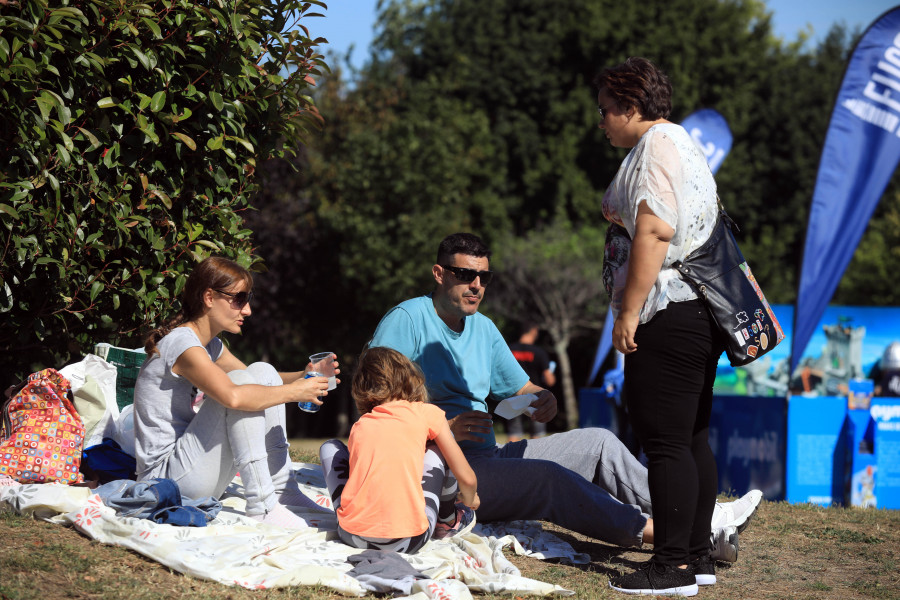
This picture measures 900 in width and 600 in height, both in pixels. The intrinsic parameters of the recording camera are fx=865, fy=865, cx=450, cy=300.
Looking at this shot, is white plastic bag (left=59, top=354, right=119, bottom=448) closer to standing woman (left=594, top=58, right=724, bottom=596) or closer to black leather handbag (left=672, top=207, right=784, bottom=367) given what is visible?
standing woman (left=594, top=58, right=724, bottom=596)

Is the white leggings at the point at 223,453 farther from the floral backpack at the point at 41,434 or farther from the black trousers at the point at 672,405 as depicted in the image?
the black trousers at the point at 672,405

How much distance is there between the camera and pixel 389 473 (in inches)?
135

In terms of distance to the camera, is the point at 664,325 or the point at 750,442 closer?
the point at 664,325

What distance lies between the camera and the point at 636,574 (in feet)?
11.1

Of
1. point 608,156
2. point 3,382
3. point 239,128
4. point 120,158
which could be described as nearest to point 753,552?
point 239,128

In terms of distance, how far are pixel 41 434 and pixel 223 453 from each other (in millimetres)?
891

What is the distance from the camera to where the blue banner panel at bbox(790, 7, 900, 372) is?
7.91 m

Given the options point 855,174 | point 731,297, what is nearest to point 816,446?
point 855,174

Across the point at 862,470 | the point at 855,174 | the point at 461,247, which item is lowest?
the point at 862,470

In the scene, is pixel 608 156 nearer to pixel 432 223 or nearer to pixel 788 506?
pixel 432 223

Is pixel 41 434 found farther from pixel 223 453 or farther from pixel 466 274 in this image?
pixel 466 274

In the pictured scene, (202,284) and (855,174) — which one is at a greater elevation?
Result: (855,174)

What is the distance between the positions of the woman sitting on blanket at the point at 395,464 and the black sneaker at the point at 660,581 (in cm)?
71

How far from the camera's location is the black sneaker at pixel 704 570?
139 inches
